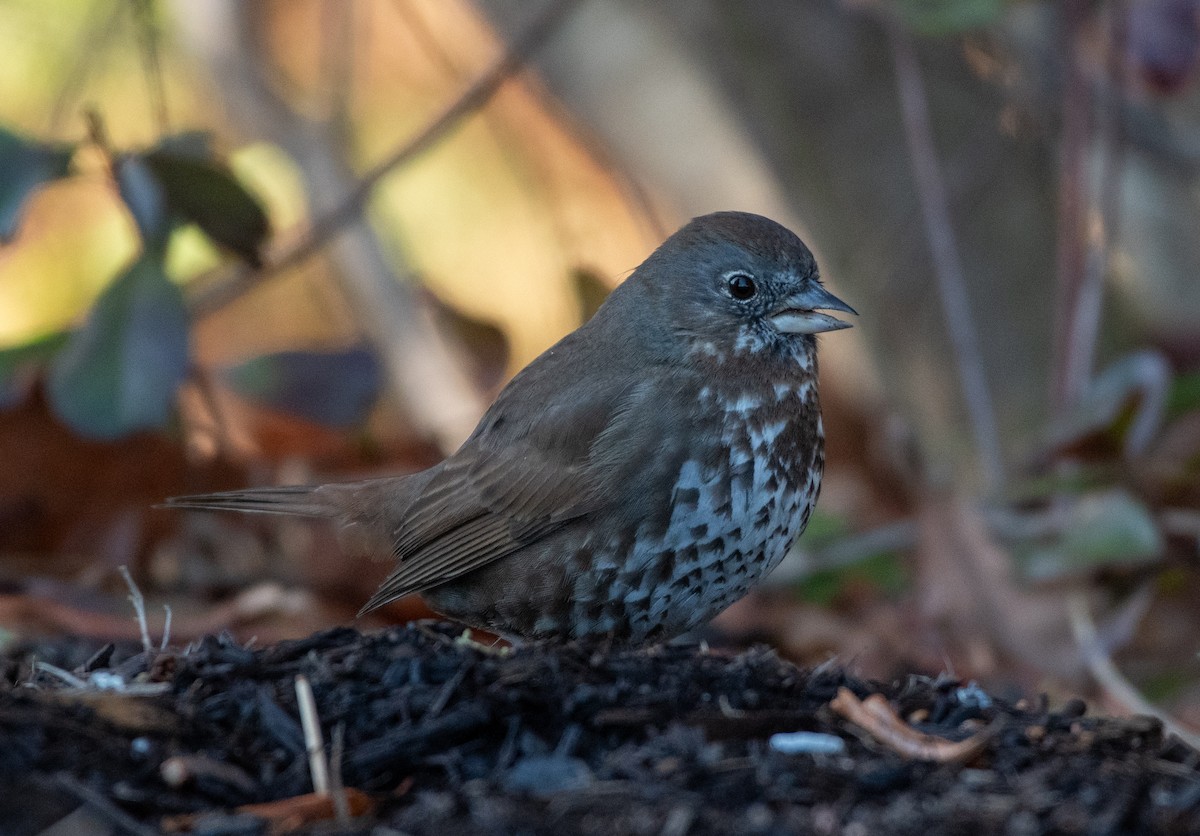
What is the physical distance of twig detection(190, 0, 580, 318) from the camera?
585 cm

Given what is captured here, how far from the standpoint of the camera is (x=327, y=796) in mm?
2244

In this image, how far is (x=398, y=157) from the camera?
18.9 feet

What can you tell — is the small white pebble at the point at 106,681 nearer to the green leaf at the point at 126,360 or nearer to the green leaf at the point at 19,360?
the green leaf at the point at 126,360

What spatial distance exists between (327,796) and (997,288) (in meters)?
5.35

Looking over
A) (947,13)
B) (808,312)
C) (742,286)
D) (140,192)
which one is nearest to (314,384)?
(140,192)

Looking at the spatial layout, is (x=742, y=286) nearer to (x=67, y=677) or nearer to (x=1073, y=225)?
(x=67, y=677)

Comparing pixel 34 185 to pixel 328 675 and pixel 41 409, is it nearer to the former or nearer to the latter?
pixel 41 409

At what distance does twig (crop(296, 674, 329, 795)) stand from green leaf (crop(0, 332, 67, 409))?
251cm

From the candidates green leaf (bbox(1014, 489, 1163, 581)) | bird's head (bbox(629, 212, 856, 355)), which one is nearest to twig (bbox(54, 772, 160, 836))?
bird's head (bbox(629, 212, 856, 355))

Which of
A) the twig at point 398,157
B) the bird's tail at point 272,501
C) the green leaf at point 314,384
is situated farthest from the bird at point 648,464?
the twig at point 398,157

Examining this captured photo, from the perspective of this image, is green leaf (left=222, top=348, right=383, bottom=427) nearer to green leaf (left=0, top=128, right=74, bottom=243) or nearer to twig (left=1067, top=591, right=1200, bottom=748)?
Answer: green leaf (left=0, top=128, right=74, bottom=243)

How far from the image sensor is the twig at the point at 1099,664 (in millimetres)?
4559

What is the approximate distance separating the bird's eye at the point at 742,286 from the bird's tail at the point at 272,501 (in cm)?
139

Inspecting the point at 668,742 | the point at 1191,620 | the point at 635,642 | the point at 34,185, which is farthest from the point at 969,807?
the point at 1191,620
